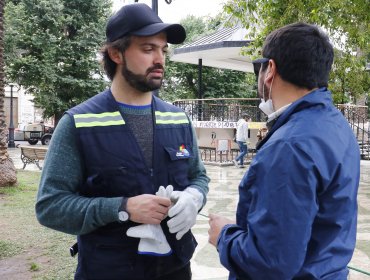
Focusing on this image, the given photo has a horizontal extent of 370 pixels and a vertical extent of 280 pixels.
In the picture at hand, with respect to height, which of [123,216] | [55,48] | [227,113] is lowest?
[123,216]

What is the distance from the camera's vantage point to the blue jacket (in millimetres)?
1433

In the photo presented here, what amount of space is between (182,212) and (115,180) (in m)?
0.34

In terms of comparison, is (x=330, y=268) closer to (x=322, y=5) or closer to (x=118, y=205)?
(x=118, y=205)

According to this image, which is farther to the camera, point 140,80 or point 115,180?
point 140,80

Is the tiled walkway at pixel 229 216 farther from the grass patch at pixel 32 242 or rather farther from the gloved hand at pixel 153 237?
the gloved hand at pixel 153 237

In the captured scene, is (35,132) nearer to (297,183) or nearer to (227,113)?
(227,113)

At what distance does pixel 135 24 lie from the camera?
6.83 feet

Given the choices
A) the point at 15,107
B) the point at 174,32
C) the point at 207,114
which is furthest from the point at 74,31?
the point at 174,32

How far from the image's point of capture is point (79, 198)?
193 cm

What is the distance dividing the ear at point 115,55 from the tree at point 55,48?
22406 mm

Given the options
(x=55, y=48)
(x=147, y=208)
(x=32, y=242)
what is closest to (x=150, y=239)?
(x=147, y=208)

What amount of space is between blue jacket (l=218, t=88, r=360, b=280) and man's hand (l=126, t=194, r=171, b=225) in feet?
1.12

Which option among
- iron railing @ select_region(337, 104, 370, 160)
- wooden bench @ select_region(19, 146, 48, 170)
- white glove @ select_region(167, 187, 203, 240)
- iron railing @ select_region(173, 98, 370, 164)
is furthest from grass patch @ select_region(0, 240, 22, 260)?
iron railing @ select_region(337, 104, 370, 160)

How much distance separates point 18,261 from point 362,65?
23.2ft
